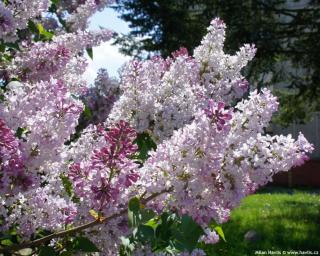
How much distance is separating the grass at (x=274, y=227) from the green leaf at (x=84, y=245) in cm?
479

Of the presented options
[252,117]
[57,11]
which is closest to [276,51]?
[57,11]

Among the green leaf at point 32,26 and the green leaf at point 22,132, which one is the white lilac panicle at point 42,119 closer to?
the green leaf at point 22,132

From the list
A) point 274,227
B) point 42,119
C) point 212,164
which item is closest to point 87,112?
point 42,119

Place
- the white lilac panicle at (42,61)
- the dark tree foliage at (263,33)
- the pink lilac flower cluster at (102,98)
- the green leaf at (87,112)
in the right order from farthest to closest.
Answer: the dark tree foliage at (263,33)
the pink lilac flower cluster at (102,98)
the green leaf at (87,112)
the white lilac panicle at (42,61)

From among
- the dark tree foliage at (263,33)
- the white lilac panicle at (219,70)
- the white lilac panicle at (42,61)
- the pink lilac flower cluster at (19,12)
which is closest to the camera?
the pink lilac flower cluster at (19,12)

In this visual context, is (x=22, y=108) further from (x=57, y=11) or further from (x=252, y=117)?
(x=57, y=11)

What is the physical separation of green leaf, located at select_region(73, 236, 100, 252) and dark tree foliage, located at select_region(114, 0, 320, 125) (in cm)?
1047

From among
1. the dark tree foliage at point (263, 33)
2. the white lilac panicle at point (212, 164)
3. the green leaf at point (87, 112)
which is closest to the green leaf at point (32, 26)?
the green leaf at point (87, 112)

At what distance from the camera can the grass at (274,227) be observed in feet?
28.7

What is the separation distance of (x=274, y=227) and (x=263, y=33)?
4.92 meters

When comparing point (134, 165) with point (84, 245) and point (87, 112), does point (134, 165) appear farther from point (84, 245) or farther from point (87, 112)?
point (87, 112)

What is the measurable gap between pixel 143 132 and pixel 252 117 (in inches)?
33.5

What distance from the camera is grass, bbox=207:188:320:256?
8758mm

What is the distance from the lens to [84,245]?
2332 millimetres
